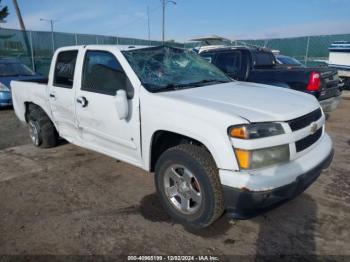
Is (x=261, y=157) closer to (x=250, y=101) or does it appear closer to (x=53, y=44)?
(x=250, y=101)

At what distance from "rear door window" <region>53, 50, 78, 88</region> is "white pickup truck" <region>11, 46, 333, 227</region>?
0.06 feet

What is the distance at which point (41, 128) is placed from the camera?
5285 mm

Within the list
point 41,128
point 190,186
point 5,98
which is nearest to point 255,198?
point 190,186

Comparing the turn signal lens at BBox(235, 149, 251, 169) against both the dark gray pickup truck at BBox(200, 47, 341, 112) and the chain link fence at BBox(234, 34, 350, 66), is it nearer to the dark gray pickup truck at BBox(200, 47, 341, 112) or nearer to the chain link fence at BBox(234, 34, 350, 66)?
the dark gray pickup truck at BBox(200, 47, 341, 112)

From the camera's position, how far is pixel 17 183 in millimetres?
4164

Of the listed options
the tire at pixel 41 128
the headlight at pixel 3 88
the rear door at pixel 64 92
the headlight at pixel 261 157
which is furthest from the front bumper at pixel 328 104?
the headlight at pixel 3 88

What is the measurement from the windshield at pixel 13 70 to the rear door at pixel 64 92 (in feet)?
20.6

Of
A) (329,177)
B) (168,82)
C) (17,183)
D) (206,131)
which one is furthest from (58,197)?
(329,177)

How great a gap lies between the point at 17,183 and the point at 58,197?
0.84m

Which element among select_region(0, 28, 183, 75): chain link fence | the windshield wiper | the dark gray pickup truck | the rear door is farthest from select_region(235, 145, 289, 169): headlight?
select_region(0, 28, 183, 75): chain link fence

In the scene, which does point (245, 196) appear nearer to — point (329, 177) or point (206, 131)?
point (206, 131)

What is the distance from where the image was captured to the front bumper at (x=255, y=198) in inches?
97.3

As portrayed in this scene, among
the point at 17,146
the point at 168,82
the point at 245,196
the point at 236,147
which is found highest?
the point at 168,82

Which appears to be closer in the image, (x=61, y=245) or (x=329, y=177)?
(x=61, y=245)
